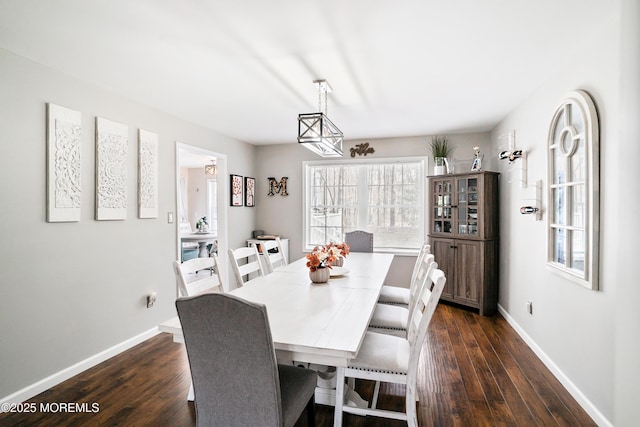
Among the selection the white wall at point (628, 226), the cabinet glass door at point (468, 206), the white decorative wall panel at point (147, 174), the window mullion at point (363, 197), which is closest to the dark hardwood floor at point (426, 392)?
the white wall at point (628, 226)

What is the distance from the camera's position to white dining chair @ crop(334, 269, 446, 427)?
1.69 meters

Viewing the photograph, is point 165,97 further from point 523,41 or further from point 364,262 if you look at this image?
point 523,41

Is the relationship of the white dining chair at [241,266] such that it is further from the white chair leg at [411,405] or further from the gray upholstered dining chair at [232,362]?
the white chair leg at [411,405]

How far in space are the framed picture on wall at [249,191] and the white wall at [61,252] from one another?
1.81 m


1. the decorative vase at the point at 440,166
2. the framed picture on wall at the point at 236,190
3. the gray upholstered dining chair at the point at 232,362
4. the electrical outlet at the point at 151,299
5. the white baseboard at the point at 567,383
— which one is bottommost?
the white baseboard at the point at 567,383

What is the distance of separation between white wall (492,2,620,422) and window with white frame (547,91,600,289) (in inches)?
1.8

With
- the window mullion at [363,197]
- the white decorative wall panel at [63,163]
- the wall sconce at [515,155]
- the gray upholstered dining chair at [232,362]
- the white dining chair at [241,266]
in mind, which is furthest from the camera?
the window mullion at [363,197]

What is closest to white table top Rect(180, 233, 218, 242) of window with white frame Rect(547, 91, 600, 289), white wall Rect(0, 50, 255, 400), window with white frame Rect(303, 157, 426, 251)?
Answer: window with white frame Rect(303, 157, 426, 251)

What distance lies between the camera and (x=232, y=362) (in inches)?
53.2

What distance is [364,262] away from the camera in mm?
3545

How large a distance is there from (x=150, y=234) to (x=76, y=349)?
47.9 inches

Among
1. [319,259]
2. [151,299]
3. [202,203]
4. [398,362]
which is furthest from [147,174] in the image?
[202,203]

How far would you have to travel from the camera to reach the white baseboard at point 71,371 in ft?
7.53

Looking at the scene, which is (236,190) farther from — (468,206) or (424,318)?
(424,318)
